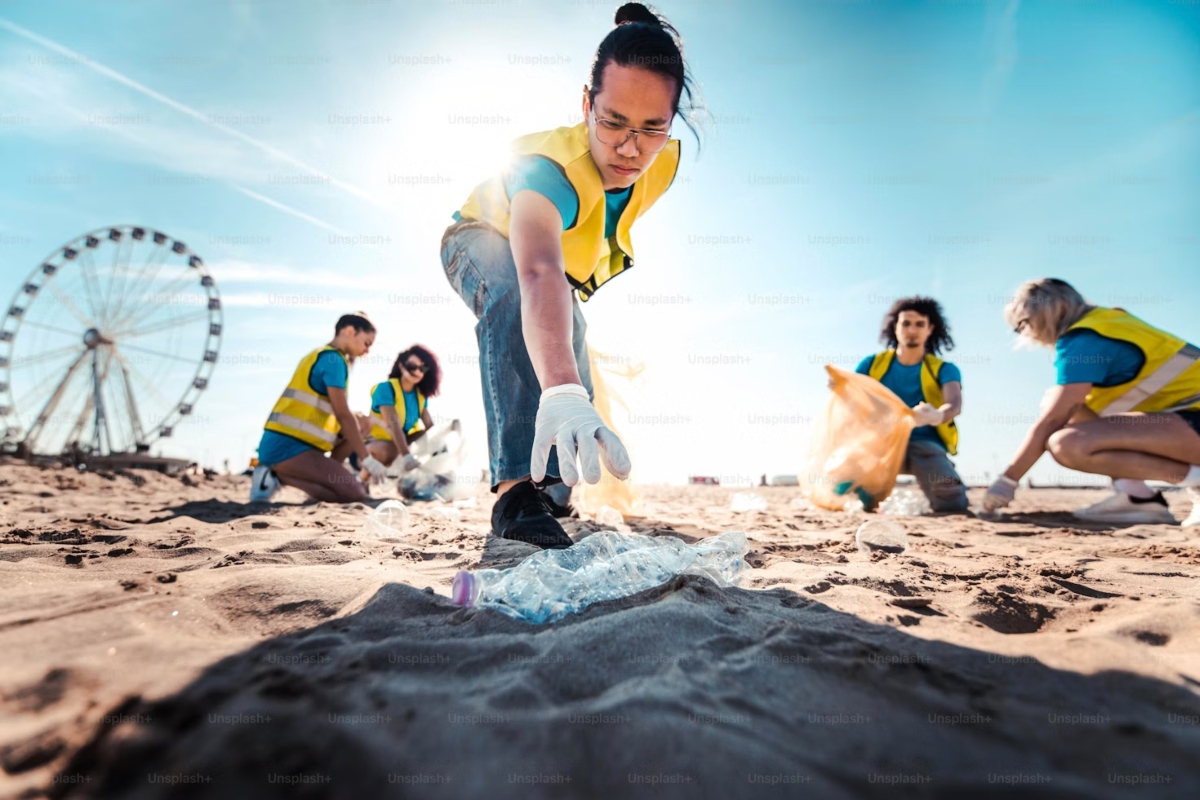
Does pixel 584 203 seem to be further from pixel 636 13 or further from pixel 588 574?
pixel 588 574

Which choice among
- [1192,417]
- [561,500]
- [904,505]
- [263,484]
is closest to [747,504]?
[904,505]

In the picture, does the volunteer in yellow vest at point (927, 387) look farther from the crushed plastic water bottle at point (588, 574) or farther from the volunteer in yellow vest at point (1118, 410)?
the crushed plastic water bottle at point (588, 574)

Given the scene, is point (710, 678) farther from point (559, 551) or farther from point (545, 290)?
point (545, 290)

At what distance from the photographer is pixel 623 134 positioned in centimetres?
204

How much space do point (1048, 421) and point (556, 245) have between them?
12.2 ft

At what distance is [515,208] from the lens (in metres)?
1.92

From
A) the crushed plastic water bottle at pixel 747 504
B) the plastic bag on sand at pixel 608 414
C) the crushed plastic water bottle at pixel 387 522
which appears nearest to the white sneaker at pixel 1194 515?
the crushed plastic water bottle at pixel 747 504

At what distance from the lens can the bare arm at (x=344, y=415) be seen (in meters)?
4.71

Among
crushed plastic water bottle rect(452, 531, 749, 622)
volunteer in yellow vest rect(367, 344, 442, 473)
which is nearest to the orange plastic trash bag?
crushed plastic water bottle rect(452, 531, 749, 622)

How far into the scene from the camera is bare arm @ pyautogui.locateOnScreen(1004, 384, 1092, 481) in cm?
371

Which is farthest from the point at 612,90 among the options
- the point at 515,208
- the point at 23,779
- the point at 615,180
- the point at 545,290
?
the point at 23,779

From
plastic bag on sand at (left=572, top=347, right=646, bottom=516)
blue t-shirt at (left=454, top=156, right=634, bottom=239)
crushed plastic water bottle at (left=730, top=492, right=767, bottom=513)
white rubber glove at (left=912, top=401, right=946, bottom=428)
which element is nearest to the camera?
blue t-shirt at (left=454, top=156, right=634, bottom=239)

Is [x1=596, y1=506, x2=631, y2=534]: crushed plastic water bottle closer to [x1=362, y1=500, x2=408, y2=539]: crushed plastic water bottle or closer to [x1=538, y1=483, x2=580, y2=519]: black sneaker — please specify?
[x1=538, y1=483, x2=580, y2=519]: black sneaker

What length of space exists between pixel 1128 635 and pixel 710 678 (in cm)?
90
